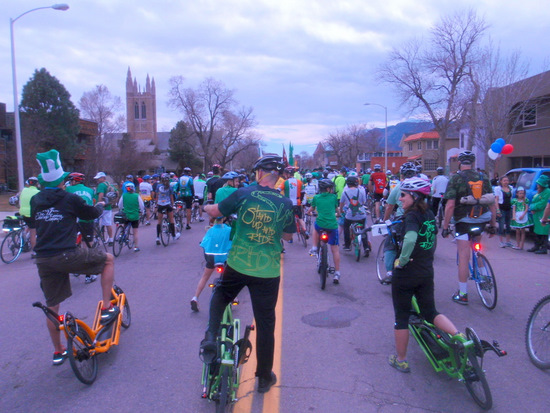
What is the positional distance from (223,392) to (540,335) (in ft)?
10.8

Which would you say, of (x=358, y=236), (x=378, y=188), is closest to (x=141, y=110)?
(x=378, y=188)

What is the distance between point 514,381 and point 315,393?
6.20 ft

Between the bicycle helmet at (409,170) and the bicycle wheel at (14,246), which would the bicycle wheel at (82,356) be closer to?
the bicycle helmet at (409,170)

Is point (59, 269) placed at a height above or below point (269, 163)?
below

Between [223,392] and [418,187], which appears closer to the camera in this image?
[223,392]

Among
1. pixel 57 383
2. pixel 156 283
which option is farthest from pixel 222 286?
pixel 156 283

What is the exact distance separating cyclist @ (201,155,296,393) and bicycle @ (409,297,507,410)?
1580 mm

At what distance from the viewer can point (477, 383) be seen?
12.3 feet

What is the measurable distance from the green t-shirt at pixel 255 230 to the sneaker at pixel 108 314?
193 cm

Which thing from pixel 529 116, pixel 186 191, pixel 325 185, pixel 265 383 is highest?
pixel 529 116

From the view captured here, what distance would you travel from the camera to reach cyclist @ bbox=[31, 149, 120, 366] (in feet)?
13.7

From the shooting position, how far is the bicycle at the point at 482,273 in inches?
239

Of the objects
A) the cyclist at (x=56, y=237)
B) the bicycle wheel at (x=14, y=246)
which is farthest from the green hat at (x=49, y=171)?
the bicycle wheel at (x=14, y=246)

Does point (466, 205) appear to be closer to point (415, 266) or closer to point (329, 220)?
point (329, 220)
